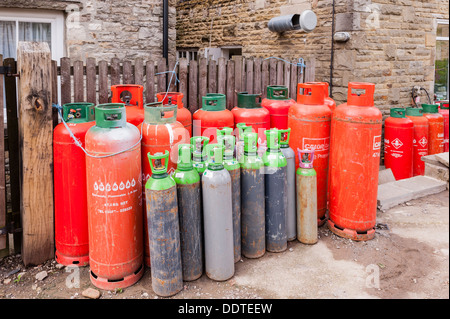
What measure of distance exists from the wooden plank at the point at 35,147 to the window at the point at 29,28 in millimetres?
2886

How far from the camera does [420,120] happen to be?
277 inches

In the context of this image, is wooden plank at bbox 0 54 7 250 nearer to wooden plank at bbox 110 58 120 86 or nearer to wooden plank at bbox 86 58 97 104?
wooden plank at bbox 86 58 97 104

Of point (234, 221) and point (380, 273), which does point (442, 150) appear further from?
point (234, 221)

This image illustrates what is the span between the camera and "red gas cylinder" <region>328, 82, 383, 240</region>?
4.28 m

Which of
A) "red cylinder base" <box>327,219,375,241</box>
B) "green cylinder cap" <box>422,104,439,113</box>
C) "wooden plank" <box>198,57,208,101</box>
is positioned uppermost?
"wooden plank" <box>198,57,208,101</box>

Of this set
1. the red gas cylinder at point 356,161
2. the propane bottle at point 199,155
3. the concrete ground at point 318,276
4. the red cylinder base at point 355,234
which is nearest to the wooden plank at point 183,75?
the propane bottle at point 199,155

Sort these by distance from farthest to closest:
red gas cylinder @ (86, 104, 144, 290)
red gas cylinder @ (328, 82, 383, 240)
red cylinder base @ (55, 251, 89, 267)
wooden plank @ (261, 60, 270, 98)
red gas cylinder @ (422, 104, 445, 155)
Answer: red gas cylinder @ (422, 104, 445, 155)
wooden plank @ (261, 60, 270, 98)
red gas cylinder @ (328, 82, 383, 240)
red cylinder base @ (55, 251, 89, 267)
red gas cylinder @ (86, 104, 144, 290)

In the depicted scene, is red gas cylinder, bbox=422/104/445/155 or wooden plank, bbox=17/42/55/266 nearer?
wooden plank, bbox=17/42/55/266

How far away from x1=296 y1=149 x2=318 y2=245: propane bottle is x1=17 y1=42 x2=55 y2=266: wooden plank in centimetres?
247

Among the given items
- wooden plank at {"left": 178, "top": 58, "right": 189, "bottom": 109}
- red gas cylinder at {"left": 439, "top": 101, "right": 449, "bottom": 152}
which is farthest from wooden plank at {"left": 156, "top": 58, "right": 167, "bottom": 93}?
red gas cylinder at {"left": 439, "top": 101, "right": 449, "bottom": 152}

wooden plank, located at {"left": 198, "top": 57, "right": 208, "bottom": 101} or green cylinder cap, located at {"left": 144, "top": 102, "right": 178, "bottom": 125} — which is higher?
wooden plank, located at {"left": 198, "top": 57, "right": 208, "bottom": 101}

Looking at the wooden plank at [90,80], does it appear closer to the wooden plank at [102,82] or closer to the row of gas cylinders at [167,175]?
the wooden plank at [102,82]

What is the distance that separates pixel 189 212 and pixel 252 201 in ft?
2.30

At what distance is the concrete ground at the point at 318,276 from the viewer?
3471mm
